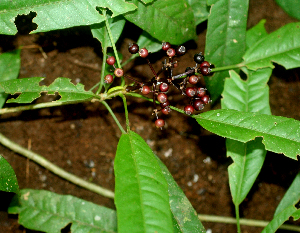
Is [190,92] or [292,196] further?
[292,196]

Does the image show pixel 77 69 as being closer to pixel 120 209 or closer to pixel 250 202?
pixel 120 209

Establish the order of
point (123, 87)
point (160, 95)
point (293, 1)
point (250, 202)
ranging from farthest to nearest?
point (250, 202) < point (293, 1) < point (123, 87) < point (160, 95)

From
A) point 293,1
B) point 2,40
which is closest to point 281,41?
point 293,1

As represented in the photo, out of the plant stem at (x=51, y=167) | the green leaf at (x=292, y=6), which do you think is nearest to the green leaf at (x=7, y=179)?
the plant stem at (x=51, y=167)

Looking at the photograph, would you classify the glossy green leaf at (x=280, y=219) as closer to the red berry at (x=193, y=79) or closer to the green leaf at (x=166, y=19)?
the red berry at (x=193, y=79)

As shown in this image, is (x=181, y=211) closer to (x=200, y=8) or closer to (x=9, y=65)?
(x=200, y=8)

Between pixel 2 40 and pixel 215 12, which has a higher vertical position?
pixel 215 12

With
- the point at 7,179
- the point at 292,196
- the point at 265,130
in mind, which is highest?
the point at 265,130

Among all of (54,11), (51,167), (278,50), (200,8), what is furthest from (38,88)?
(278,50)
